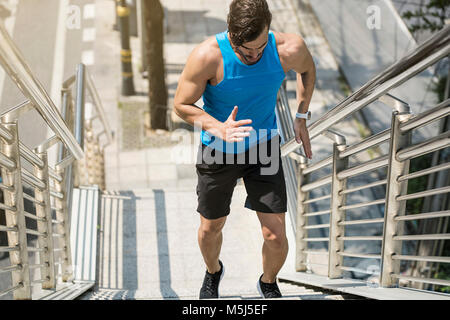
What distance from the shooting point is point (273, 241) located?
11.6 feet

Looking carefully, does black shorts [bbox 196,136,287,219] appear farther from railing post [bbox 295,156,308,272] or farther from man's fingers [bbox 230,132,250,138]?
railing post [bbox 295,156,308,272]

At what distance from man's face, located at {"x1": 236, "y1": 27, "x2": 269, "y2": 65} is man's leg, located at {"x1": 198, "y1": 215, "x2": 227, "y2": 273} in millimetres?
1016

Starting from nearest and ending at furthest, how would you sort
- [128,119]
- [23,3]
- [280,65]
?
[280,65] → [128,119] → [23,3]

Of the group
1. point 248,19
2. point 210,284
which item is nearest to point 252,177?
point 210,284

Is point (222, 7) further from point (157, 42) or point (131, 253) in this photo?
point (131, 253)

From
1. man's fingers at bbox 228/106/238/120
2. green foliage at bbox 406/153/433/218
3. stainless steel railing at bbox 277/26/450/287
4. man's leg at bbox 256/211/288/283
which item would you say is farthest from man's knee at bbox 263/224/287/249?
green foliage at bbox 406/153/433/218

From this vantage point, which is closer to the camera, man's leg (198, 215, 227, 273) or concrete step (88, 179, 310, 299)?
man's leg (198, 215, 227, 273)

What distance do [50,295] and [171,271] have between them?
48.0 inches

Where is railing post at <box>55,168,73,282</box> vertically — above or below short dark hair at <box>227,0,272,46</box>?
below

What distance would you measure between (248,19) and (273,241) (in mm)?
1305

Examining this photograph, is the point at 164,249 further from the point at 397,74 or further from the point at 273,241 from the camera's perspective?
the point at 397,74

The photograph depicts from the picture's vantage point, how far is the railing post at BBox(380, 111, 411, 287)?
115 inches
